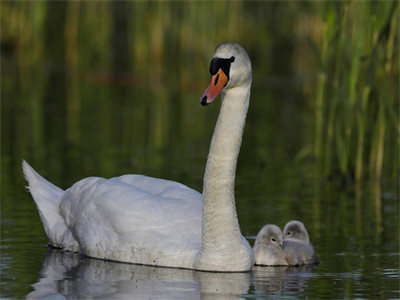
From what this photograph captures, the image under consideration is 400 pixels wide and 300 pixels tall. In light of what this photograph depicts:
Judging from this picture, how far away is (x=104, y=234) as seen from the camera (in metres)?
9.20

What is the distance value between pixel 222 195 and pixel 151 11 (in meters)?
16.0

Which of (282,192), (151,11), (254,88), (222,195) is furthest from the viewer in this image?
(151,11)

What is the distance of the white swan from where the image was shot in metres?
8.56

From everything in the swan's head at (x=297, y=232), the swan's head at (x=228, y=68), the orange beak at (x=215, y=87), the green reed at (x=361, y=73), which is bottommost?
the swan's head at (x=297, y=232)

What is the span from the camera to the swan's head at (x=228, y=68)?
26.9 ft

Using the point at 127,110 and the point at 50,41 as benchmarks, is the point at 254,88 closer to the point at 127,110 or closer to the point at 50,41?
the point at 127,110

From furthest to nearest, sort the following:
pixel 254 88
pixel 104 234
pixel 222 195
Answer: pixel 254 88, pixel 104 234, pixel 222 195

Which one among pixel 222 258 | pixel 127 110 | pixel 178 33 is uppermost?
pixel 178 33

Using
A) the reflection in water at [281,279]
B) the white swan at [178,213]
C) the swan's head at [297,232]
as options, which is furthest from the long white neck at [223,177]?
the swan's head at [297,232]

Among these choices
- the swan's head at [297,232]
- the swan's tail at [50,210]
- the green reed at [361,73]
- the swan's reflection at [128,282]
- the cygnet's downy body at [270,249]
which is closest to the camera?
the swan's reflection at [128,282]

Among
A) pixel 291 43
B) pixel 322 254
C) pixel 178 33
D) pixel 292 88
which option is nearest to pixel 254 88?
pixel 292 88

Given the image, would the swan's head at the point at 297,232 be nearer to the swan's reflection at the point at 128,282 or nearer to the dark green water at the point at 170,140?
the dark green water at the point at 170,140

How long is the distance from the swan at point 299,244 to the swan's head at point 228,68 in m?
1.52

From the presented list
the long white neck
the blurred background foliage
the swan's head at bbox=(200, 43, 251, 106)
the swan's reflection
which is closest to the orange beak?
the swan's head at bbox=(200, 43, 251, 106)
